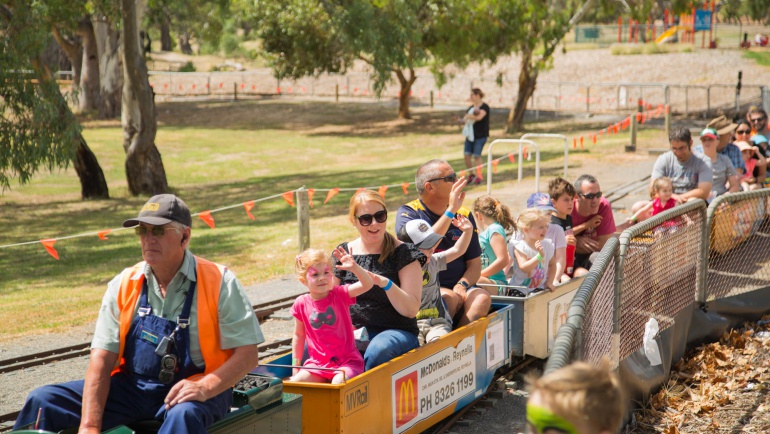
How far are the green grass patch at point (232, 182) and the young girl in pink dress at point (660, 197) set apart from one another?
5483mm

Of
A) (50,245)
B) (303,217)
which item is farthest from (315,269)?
(50,245)

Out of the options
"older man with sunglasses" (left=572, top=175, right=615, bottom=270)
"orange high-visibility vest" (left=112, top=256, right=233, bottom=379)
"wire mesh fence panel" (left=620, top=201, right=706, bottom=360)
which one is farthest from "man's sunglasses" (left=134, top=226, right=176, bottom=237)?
"older man with sunglasses" (left=572, top=175, right=615, bottom=270)

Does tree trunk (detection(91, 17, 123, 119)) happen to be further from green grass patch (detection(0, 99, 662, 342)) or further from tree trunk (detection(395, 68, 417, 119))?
tree trunk (detection(395, 68, 417, 119))

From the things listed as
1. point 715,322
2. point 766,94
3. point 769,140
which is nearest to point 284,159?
point 766,94

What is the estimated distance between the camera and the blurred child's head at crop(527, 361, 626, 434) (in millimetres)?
2742

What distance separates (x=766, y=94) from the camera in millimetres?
28625

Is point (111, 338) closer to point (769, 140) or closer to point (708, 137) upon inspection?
point (708, 137)

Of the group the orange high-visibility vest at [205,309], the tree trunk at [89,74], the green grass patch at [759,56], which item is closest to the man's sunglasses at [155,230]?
the orange high-visibility vest at [205,309]

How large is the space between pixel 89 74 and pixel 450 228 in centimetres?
4217

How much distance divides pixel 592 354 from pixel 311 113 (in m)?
40.4

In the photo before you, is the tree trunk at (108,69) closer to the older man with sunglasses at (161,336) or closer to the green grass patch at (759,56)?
the green grass patch at (759,56)

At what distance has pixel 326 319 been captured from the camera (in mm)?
5758

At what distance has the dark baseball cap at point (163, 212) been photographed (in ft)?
14.9

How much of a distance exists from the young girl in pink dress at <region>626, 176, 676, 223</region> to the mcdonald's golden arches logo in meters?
5.52
